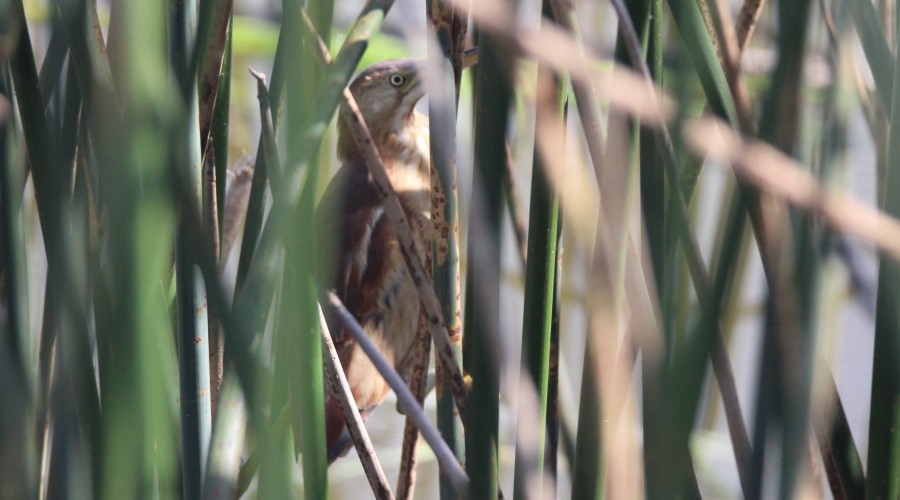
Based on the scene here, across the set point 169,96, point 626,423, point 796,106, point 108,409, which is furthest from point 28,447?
point 796,106

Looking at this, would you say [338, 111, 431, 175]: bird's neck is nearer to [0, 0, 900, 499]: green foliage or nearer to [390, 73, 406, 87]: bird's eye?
[390, 73, 406, 87]: bird's eye

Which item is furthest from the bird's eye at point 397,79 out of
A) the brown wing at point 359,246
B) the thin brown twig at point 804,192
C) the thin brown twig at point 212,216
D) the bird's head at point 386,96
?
the thin brown twig at point 804,192

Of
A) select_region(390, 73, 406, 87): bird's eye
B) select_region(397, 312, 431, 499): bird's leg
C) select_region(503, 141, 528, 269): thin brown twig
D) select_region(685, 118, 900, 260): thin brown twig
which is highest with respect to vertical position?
select_region(390, 73, 406, 87): bird's eye

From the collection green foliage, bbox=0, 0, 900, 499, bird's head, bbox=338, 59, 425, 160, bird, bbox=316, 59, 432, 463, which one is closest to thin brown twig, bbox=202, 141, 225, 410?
green foliage, bbox=0, 0, 900, 499

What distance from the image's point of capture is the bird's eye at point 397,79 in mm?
1821

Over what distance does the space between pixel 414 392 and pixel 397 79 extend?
3.38ft

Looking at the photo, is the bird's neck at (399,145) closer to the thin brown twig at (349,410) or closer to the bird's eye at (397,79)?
the bird's eye at (397,79)

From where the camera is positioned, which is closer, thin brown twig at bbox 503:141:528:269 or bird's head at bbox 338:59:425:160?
thin brown twig at bbox 503:141:528:269

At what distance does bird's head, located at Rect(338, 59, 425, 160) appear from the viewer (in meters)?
1.82

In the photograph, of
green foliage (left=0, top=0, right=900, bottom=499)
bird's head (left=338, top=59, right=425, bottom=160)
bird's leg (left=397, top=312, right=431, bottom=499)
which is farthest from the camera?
bird's head (left=338, top=59, right=425, bottom=160)

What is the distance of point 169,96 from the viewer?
1.56ft

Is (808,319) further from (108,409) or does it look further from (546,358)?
(108,409)

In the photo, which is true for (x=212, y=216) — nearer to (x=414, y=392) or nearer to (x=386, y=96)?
(x=414, y=392)

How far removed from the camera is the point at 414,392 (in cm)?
90
